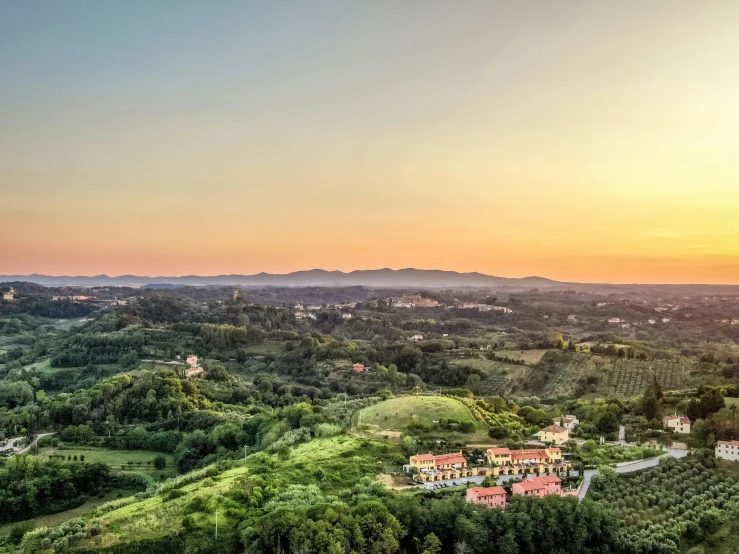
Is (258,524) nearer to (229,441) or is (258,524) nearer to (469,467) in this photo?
(469,467)

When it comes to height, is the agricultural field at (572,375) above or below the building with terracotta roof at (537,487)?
below

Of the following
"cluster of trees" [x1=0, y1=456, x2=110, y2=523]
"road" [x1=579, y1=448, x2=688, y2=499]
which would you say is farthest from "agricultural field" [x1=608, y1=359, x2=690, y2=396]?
"cluster of trees" [x1=0, y1=456, x2=110, y2=523]

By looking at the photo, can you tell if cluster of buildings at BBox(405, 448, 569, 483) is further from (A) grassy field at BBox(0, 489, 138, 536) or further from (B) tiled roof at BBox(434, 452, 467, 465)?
(A) grassy field at BBox(0, 489, 138, 536)

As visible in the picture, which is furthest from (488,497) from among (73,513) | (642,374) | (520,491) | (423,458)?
(642,374)

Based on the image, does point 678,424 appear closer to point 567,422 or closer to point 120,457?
point 567,422

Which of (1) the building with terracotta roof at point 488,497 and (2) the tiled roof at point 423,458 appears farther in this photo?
(2) the tiled roof at point 423,458

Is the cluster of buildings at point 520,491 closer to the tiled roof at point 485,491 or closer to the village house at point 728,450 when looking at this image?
the tiled roof at point 485,491

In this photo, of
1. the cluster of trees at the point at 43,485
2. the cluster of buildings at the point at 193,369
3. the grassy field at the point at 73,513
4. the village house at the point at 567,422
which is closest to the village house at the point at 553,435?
the village house at the point at 567,422

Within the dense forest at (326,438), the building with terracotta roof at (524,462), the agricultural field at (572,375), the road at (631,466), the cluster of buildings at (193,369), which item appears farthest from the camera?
the cluster of buildings at (193,369)
